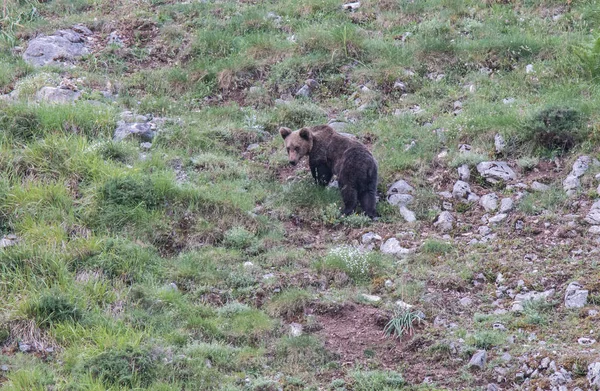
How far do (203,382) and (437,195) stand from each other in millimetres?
4191

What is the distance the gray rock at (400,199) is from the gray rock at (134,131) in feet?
→ 10.9

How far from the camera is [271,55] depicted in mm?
12805

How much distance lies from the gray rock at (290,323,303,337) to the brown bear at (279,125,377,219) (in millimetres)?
2406

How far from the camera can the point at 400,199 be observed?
9.74 meters

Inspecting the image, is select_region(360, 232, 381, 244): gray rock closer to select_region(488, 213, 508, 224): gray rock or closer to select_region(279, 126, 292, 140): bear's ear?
select_region(488, 213, 508, 224): gray rock

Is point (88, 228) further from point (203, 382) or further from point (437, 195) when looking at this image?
point (437, 195)

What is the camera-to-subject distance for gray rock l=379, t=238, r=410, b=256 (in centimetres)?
864

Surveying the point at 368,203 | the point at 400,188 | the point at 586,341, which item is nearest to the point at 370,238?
the point at 368,203

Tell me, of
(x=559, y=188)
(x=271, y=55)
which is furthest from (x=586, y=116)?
(x=271, y=55)

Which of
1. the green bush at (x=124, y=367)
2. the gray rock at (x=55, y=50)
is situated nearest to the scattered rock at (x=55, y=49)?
the gray rock at (x=55, y=50)

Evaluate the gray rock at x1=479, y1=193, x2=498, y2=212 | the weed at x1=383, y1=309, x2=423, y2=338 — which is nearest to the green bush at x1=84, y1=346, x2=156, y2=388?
the weed at x1=383, y1=309, x2=423, y2=338

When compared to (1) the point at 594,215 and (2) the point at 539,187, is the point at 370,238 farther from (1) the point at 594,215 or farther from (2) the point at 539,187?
(1) the point at 594,215

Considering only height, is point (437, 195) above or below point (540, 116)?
below

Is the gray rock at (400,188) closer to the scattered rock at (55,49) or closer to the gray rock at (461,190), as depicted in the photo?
the gray rock at (461,190)
